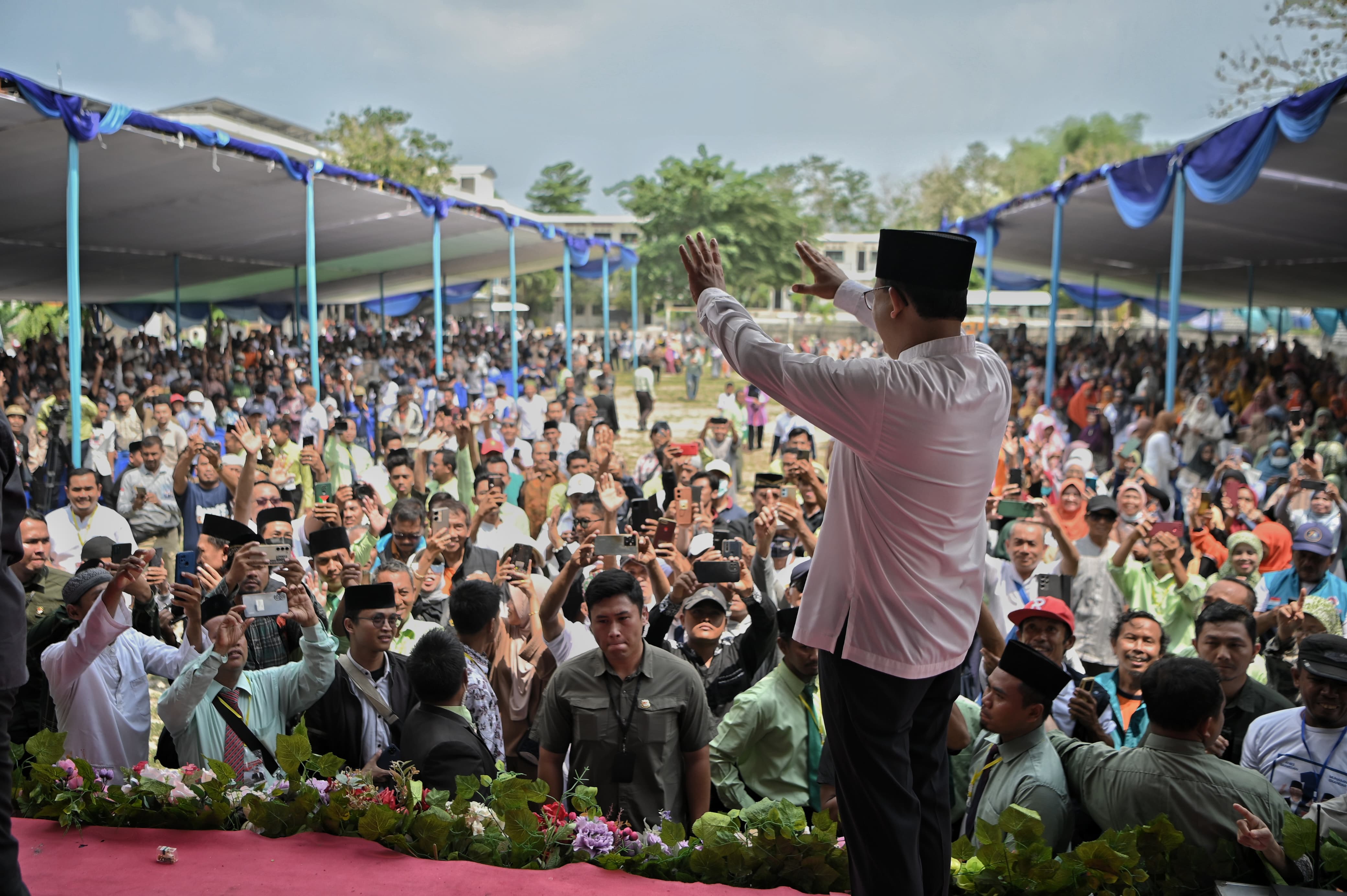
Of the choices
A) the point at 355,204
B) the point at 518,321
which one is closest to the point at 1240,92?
the point at 355,204

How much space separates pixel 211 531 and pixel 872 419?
277 cm

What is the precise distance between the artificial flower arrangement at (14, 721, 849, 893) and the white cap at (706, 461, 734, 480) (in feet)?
15.5

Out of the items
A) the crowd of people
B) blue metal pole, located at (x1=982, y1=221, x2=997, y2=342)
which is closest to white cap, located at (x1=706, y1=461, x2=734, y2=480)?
the crowd of people

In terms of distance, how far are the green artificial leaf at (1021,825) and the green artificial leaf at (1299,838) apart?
2.01 feet

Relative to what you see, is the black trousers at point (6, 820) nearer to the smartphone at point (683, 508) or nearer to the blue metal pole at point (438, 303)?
the smartphone at point (683, 508)

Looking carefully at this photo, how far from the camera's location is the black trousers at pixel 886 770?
1909 mm

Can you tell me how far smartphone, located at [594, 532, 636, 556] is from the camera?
4055mm

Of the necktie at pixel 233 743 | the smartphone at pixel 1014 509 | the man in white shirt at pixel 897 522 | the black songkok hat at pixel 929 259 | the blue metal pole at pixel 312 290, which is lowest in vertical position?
the necktie at pixel 233 743

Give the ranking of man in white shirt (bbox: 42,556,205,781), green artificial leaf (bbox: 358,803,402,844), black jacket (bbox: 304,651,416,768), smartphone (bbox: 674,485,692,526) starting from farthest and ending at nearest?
smartphone (bbox: 674,485,692,526) < black jacket (bbox: 304,651,416,768) < man in white shirt (bbox: 42,556,205,781) < green artificial leaf (bbox: 358,803,402,844)

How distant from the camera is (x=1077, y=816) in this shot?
300 cm

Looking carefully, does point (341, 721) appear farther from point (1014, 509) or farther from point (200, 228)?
point (200, 228)

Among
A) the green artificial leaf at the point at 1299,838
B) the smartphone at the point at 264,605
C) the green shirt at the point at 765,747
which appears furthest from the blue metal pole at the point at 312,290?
the green artificial leaf at the point at 1299,838

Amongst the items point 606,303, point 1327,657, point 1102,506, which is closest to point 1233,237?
point 1102,506

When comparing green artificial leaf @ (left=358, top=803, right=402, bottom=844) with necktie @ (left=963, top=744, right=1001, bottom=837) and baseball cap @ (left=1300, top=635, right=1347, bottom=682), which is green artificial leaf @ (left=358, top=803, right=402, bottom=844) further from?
baseball cap @ (left=1300, top=635, right=1347, bottom=682)
